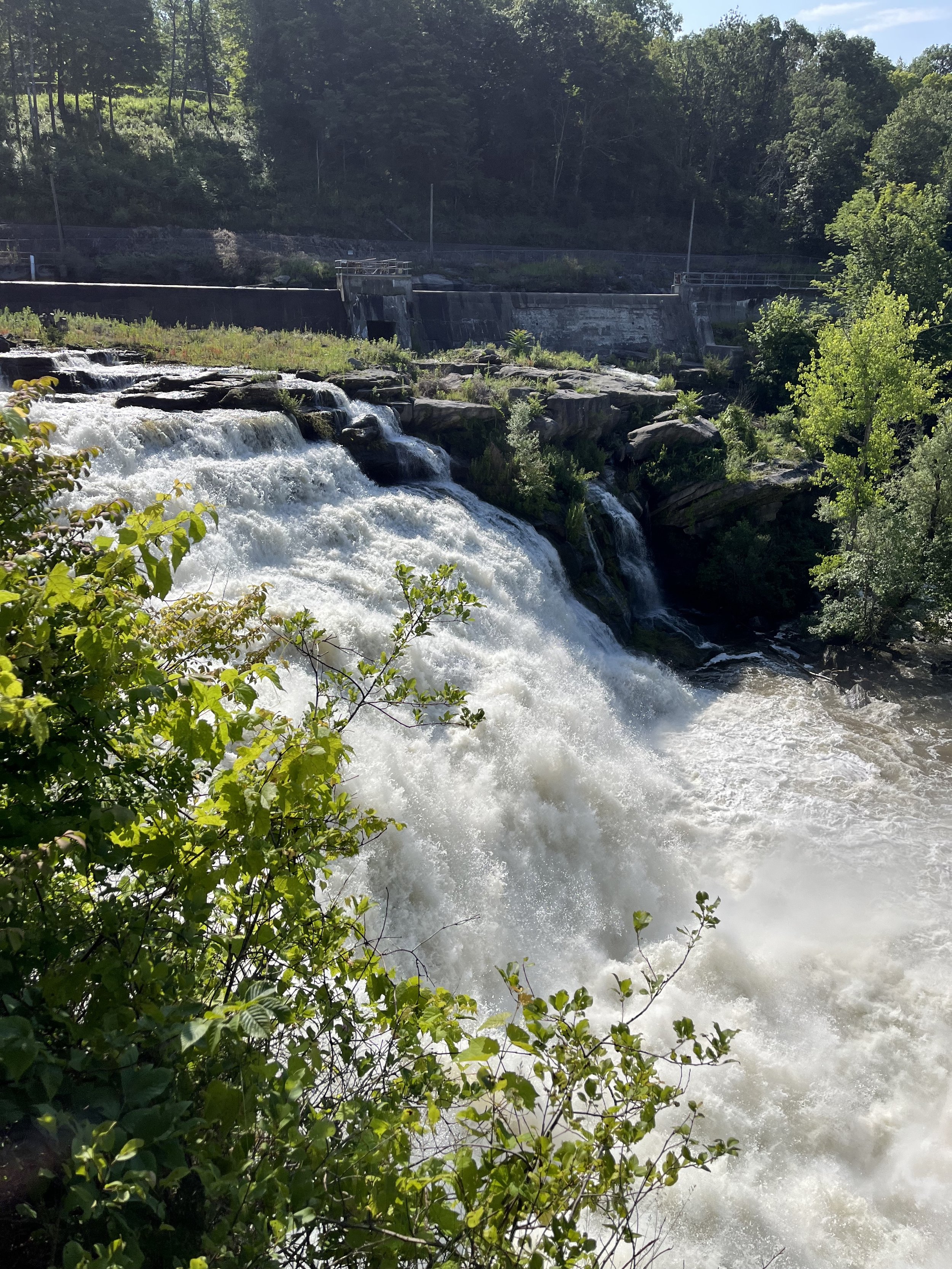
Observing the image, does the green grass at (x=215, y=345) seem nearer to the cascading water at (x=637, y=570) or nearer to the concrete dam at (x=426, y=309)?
the concrete dam at (x=426, y=309)

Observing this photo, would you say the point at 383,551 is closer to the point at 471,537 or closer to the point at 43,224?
the point at 471,537

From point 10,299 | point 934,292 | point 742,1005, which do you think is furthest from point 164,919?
point 934,292

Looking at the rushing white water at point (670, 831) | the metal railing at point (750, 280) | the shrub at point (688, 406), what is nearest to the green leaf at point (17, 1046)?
the rushing white water at point (670, 831)

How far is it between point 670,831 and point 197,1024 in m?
8.04

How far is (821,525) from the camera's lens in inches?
694

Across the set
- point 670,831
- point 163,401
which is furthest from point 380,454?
point 670,831

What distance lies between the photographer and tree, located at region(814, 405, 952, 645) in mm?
13734

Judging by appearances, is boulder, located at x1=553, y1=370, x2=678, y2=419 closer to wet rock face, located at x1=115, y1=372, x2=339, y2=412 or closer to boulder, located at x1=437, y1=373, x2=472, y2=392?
boulder, located at x1=437, y1=373, x2=472, y2=392

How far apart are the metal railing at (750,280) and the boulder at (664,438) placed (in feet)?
46.0

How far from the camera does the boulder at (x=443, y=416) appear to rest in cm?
1527

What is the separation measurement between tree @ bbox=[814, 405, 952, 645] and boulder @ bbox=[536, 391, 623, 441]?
17.4ft

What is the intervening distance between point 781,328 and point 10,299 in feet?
63.5

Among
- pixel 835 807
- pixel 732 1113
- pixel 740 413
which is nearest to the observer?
pixel 732 1113

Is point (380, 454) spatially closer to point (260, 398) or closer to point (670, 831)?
point (260, 398)
